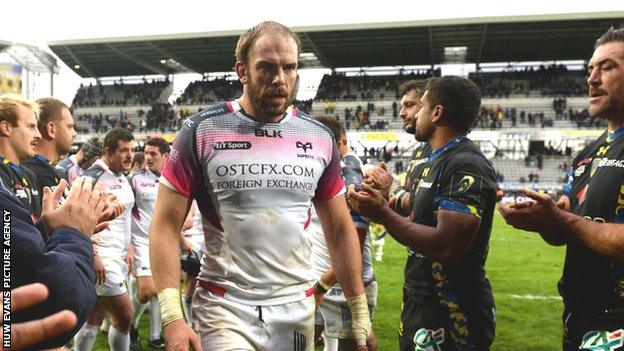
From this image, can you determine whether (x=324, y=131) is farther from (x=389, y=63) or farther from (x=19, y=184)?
(x=389, y=63)

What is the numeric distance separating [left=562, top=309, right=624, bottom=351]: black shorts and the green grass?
4.24m

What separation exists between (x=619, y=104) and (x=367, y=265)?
123 inches

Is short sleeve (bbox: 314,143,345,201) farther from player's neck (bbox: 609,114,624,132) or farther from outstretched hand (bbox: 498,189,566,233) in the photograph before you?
player's neck (bbox: 609,114,624,132)

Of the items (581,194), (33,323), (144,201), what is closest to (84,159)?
(144,201)

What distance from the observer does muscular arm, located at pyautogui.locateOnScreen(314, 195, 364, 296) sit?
338 centimetres

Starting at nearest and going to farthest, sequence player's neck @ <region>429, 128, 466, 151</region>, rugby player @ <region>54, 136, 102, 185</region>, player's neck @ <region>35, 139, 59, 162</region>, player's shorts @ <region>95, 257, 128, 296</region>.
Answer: player's neck @ <region>429, 128, 466, 151</region> < player's neck @ <region>35, 139, 59, 162</region> < player's shorts @ <region>95, 257, 128, 296</region> < rugby player @ <region>54, 136, 102, 185</region>

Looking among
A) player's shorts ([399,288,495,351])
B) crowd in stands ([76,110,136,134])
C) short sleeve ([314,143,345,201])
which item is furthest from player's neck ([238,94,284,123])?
crowd in stands ([76,110,136,134])

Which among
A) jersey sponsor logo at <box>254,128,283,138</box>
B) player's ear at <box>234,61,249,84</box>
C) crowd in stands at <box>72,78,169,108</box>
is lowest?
jersey sponsor logo at <box>254,128,283,138</box>

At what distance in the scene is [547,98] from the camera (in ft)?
158

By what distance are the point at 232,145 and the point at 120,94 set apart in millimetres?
62087

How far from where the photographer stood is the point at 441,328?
134 inches

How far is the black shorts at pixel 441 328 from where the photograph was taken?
3.39 metres

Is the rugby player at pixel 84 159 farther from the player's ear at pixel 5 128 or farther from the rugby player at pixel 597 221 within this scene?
the rugby player at pixel 597 221

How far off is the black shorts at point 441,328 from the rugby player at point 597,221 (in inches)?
21.2
